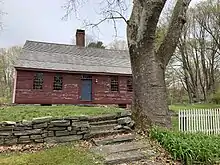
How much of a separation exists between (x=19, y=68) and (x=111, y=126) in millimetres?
12259

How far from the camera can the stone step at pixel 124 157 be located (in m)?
4.53

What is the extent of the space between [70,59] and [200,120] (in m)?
12.2

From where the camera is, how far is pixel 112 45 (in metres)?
42.5

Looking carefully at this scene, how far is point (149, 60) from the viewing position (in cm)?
641

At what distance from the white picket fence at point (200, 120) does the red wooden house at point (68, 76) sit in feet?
33.8

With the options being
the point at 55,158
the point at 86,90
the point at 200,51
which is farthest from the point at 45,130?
the point at 200,51

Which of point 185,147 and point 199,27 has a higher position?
point 199,27

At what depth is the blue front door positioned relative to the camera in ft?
62.2

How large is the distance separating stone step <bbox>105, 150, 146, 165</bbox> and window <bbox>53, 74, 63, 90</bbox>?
14053mm

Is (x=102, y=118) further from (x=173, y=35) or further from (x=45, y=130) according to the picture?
(x=173, y=35)

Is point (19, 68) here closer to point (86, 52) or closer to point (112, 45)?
point (86, 52)

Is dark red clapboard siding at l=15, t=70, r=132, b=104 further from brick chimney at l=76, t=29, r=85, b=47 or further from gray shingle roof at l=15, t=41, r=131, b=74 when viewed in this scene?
brick chimney at l=76, t=29, r=85, b=47

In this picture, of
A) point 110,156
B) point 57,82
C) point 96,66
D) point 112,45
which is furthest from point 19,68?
point 112,45

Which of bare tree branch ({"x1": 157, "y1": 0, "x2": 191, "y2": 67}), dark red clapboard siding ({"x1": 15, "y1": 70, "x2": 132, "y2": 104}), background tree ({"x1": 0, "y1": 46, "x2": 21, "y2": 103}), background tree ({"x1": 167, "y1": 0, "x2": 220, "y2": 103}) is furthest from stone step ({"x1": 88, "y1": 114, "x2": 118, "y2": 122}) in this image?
background tree ({"x1": 0, "y1": 46, "x2": 21, "y2": 103})
